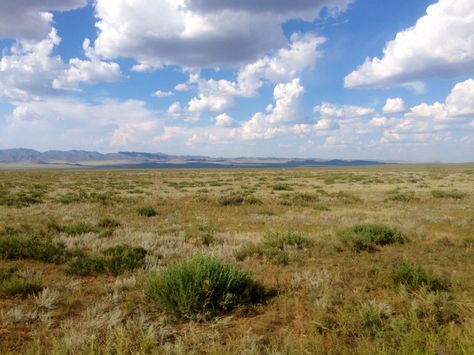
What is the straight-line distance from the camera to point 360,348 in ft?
12.5

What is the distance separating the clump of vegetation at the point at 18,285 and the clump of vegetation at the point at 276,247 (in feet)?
14.3

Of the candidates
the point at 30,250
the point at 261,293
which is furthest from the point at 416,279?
the point at 30,250

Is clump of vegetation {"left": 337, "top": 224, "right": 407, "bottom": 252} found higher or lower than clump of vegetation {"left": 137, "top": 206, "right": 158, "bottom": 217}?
higher

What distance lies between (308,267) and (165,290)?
11.7 ft

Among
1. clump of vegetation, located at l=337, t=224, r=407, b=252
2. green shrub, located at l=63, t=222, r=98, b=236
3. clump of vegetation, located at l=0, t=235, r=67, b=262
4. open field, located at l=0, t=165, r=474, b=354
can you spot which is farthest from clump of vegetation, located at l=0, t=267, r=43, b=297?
clump of vegetation, located at l=337, t=224, r=407, b=252

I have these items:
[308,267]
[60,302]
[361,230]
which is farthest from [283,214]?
[60,302]

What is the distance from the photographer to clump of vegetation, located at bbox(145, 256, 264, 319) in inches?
198

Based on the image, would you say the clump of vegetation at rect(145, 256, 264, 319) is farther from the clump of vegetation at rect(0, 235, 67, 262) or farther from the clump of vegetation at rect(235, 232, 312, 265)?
the clump of vegetation at rect(0, 235, 67, 262)

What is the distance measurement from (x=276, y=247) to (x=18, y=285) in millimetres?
5746

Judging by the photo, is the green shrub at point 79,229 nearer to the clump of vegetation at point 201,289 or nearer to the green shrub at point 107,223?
the green shrub at point 107,223

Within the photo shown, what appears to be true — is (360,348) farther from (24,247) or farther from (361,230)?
(24,247)

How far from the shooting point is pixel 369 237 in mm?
9609

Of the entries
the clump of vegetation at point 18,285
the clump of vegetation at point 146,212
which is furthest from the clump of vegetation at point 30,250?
the clump of vegetation at point 146,212

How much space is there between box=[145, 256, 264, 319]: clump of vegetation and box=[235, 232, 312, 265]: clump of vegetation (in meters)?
2.31
